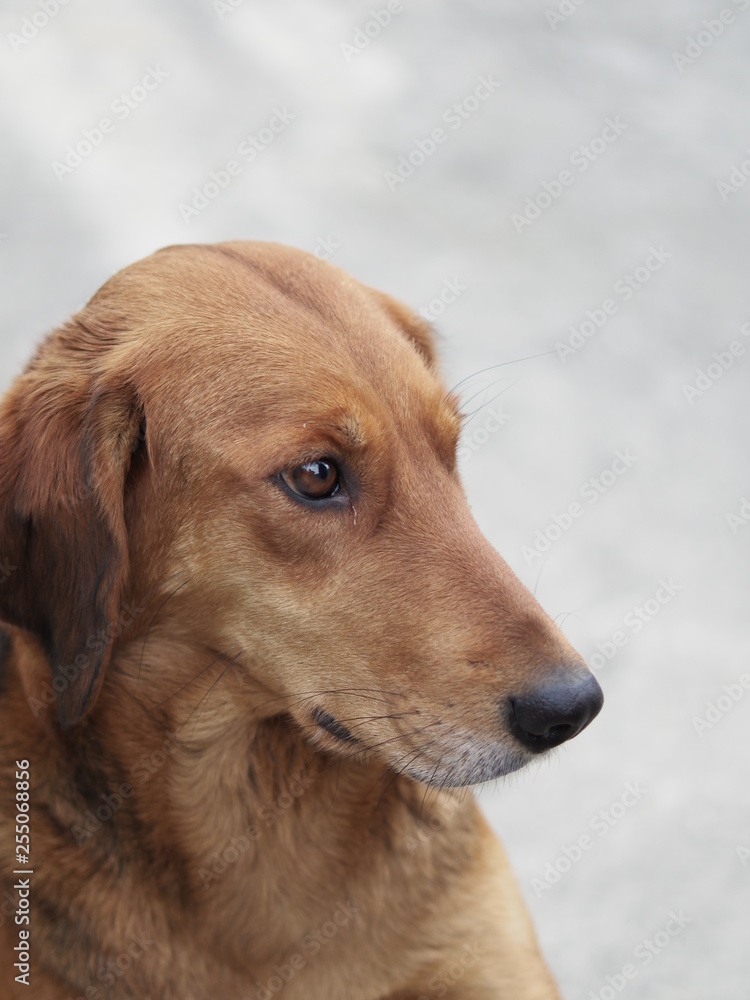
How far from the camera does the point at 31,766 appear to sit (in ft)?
11.3

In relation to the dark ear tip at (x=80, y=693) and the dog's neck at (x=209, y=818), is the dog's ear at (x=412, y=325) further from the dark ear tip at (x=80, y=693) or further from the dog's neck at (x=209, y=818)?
the dark ear tip at (x=80, y=693)

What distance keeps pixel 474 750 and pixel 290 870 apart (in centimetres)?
85

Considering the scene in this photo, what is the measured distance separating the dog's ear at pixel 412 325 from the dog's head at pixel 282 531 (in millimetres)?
456

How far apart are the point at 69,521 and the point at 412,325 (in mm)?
1404

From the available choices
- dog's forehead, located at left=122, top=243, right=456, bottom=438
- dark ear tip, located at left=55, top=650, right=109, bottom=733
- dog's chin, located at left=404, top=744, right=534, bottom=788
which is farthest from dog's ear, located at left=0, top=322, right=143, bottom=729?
dog's chin, located at left=404, top=744, right=534, bottom=788

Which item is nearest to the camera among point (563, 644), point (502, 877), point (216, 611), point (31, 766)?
point (563, 644)

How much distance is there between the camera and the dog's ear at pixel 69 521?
318 cm

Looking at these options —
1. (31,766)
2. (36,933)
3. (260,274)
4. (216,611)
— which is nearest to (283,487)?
(216,611)

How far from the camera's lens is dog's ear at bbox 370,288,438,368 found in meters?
3.89

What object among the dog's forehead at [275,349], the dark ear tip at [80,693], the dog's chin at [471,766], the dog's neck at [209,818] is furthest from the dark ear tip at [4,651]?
the dog's chin at [471,766]

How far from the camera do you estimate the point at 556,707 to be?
286cm

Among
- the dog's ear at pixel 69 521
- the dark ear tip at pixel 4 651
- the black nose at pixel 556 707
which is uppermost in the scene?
the black nose at pixel 556 707

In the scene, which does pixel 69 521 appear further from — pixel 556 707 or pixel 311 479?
pixel 556 707

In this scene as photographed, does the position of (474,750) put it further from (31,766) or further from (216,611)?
(31,766)
